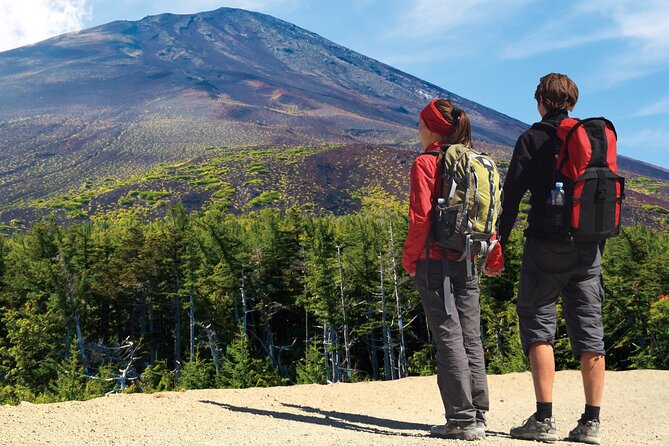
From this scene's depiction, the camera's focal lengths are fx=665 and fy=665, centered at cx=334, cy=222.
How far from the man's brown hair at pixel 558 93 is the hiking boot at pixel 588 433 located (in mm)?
2246

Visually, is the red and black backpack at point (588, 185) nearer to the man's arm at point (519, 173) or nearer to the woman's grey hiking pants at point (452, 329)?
the man's arm at point (519, 173)

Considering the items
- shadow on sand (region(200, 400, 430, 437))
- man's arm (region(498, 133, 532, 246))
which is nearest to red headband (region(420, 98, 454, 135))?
man's arm (region(498, 133, 532, 246))

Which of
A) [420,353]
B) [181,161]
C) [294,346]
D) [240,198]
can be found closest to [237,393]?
[420,353]

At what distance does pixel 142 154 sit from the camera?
179m

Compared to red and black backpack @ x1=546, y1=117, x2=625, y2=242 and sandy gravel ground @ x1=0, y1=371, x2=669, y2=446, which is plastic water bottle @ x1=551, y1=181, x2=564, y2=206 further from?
sandy gravel ground @ x1=0, y1=371, x2=669, y2=446

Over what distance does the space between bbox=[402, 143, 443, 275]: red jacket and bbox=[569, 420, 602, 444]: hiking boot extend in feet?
5.17

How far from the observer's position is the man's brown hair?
4.75 meters

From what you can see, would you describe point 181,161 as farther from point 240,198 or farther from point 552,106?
point 552,106

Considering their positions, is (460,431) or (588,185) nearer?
(588,185)

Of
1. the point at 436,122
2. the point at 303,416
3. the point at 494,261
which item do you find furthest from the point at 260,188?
the point at 494,261

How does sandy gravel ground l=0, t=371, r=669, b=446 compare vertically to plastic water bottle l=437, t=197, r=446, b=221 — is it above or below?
below

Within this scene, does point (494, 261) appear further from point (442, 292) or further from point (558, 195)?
point (558, 195)

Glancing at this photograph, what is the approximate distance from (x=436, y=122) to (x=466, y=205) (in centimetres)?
79

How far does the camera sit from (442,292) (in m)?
4.77
